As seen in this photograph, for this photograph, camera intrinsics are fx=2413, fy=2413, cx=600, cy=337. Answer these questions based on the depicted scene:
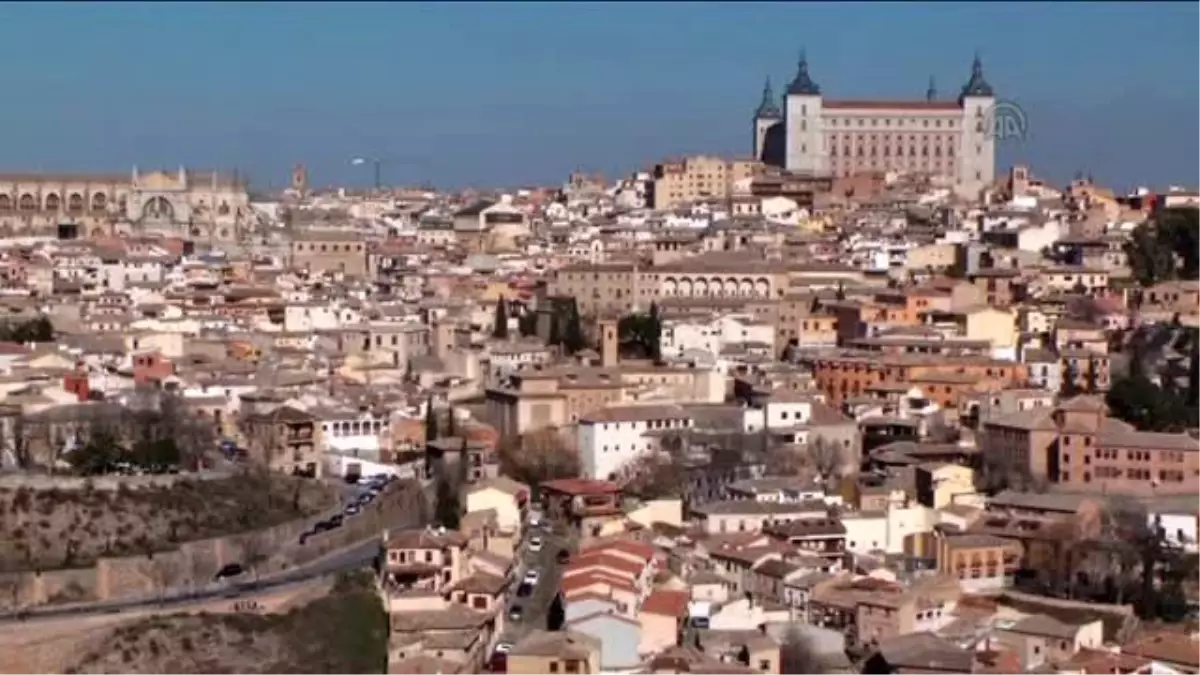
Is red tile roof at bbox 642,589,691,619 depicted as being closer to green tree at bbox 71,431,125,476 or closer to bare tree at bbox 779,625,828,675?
bare tree at bbox 779,625,828,675

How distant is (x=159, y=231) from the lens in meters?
46.8

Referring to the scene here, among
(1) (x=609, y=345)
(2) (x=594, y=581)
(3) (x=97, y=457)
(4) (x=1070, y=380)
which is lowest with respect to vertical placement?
(2) (x=594, y=581)

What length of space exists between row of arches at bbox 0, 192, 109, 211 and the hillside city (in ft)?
33.1

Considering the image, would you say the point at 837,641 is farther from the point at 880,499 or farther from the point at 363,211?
the point at 363,211

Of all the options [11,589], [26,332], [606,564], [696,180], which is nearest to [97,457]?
[11,589]

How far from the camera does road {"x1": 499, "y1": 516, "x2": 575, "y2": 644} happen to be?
19.1m

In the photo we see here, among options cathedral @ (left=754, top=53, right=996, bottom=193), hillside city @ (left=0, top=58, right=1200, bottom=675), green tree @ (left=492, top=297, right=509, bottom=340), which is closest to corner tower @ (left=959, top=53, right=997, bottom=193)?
cathedral @ (left=754, top=53, right=996, bottom=193)

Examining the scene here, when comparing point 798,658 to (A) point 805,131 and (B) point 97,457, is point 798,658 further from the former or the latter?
(A) point 805,131

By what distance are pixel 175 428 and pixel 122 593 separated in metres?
4.04

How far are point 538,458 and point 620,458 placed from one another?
0.82 m

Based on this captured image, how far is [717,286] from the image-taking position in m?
33.5

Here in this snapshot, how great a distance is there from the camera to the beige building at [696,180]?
49719 millimetres

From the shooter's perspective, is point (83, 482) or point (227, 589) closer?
point (227, 589)

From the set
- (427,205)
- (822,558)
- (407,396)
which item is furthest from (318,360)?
(427,205)
